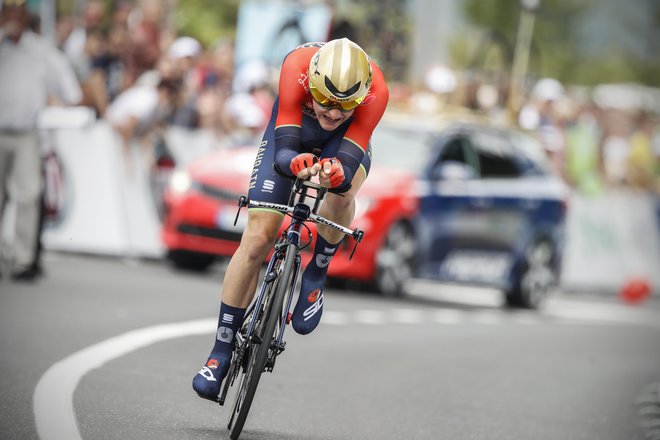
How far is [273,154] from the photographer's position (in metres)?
6.66

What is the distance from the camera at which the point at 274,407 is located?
7523mm

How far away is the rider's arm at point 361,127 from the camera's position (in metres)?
6.47

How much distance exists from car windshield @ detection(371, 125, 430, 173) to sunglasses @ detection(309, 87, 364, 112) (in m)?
8.96

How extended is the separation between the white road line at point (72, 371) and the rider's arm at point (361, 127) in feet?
5.72

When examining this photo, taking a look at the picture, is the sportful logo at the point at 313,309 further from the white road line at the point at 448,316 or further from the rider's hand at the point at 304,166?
the white road line at the point at 448,316

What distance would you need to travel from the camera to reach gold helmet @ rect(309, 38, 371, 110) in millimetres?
6070

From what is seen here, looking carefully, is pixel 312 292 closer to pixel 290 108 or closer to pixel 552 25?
pixel 290 108

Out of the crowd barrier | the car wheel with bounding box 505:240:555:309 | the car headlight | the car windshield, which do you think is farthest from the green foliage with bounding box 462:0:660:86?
the car headlight

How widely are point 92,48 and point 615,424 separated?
9710 millimetres

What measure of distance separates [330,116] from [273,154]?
44cm

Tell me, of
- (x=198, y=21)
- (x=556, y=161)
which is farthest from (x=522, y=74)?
(x=198, y=21)

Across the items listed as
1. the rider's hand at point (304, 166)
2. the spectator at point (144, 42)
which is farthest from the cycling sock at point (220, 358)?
the spectator at point (144, 42)

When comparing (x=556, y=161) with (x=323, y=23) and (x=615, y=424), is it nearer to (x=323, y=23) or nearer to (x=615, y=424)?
(x=323, y=23)

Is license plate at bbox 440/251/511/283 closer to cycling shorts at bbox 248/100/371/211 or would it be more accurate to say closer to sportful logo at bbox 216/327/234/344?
cycling shorts at bbox 248/100/371/211
